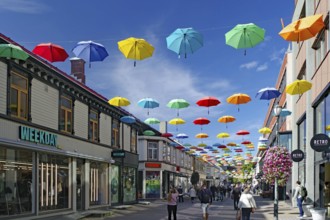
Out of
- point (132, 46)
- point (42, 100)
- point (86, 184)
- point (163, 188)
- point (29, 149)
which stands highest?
point (132, 46)

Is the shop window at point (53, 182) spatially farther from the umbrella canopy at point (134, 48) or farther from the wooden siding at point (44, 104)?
the umbrella canopy at point (134, 48)

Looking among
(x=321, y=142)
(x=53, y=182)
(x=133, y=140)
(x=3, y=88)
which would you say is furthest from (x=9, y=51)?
(x=133, y=140)

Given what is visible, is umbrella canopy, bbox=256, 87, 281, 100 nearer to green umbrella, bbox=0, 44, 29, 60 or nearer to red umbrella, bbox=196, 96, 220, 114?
red umbrella, bbox=196, 96, 220, 114

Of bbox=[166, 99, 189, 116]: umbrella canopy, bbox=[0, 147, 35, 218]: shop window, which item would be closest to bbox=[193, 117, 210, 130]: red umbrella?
bbox=[166, 99, 189, 116]: umbrella canopy

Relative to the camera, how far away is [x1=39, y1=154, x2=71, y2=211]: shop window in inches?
885

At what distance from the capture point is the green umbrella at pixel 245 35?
15.4 m

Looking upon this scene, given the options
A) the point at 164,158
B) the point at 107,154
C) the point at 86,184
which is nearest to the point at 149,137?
the point at 164,158

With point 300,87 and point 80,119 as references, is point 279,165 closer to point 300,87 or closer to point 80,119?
point 300,87

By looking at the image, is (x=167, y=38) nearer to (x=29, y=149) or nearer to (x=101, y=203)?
(x=29, y=149)

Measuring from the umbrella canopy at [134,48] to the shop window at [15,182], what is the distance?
669 cm

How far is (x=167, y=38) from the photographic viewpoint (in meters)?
16.9

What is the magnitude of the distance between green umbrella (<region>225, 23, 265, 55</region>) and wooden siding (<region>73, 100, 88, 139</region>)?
1362 cm

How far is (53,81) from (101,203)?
36.0 ft

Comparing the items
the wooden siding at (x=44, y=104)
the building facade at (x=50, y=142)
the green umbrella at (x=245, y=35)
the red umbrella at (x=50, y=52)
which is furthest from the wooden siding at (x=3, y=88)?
the green umbrella at (x=245, y=35)
